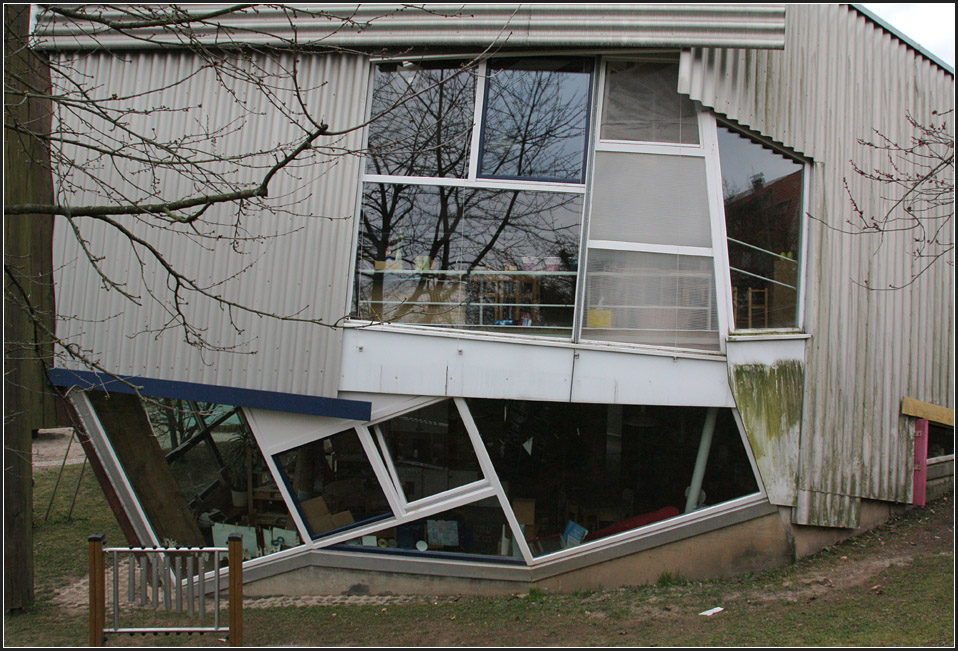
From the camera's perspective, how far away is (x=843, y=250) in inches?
336

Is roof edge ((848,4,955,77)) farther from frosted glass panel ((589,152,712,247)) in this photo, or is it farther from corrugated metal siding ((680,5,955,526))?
frosted glass panel ((589,152,712,247))

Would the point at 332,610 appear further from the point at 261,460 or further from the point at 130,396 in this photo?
the point at 130,396

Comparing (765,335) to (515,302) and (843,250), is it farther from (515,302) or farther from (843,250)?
(515,302)

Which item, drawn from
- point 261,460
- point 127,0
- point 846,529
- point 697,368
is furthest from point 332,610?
point 127,0

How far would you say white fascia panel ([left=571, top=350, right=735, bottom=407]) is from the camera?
26.4ft

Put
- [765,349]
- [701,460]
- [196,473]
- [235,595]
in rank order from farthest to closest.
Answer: [196,473]
[701,460]
[765,349]
[235,595]

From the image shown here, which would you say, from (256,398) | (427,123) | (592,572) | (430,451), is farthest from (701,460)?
(256,398)

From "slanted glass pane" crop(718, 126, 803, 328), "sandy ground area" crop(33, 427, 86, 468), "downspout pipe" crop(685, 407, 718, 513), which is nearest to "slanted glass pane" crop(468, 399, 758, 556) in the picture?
"downspout pipe" crop(685, 407, 718, 513)

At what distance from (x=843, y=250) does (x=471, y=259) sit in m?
4.39

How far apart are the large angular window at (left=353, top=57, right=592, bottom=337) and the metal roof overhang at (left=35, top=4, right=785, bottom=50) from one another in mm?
351

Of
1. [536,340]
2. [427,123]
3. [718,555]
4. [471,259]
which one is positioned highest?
[427,123]

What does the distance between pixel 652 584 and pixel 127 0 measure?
8.74 metres

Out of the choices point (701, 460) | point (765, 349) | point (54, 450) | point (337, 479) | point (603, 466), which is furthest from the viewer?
point (54, 450)

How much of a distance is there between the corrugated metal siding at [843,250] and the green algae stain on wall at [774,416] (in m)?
0.13
